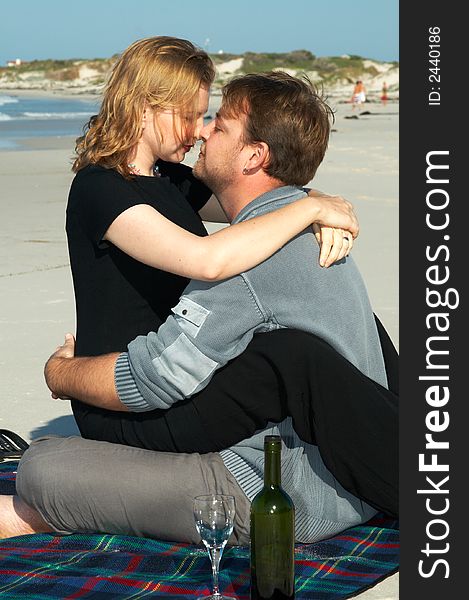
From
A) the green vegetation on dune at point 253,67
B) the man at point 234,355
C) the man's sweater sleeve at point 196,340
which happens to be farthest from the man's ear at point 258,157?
the green vegetation on dune at point 253,67

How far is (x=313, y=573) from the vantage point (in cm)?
360

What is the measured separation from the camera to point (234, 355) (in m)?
3.59

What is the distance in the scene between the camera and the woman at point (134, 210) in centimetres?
370

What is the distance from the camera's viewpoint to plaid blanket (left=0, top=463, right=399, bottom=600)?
3482 mm

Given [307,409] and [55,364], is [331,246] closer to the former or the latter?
[307,409]

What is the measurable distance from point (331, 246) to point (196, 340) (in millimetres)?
495

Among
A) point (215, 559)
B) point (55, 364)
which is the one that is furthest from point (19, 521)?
point (215, 559)

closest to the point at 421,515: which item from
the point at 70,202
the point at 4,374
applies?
the point at 70,202

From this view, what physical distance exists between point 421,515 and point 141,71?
170 cm

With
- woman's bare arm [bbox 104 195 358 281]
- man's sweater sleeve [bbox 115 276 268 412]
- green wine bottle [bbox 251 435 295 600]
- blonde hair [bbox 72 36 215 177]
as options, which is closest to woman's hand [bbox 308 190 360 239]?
woman's bare arm [bbox 104 195 358 281]

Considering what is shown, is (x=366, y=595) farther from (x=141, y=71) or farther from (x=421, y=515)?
(x=141, y=71)

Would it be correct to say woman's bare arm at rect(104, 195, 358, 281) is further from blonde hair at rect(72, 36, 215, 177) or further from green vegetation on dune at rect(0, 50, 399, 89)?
green vegetation on dune at rect(0, 50, 399, 89)

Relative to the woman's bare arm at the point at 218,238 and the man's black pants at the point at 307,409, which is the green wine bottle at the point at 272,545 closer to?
the man's black pants at the point at 307,409

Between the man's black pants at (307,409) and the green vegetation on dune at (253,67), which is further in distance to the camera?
the green vegetation on dune at (253,67)
